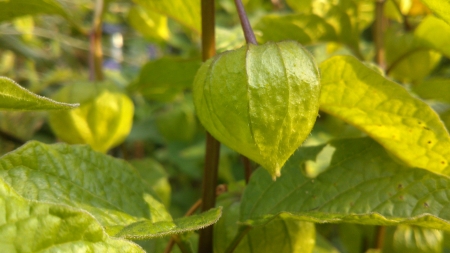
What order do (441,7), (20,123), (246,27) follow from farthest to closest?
(20,123) < (246,27) < (441,7)

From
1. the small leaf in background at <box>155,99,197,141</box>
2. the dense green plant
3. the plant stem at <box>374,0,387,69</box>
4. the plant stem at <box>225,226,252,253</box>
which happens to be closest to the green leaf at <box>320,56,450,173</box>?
the dense green plant

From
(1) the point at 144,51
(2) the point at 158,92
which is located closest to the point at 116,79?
(2) the point at 158,92

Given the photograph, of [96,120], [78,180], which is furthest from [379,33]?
[78,180]

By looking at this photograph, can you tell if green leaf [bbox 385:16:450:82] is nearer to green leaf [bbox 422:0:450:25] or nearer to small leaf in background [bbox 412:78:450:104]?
small leaf in background [bbox 412:78:450:104]

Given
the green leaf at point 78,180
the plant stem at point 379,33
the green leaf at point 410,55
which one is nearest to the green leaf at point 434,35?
the green leaf at point 410,55

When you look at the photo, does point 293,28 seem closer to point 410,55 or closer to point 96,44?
point 410,55
